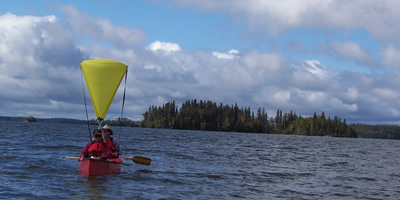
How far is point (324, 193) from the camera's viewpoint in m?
20.9

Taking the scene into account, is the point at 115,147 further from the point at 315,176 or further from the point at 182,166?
the point at 315,176

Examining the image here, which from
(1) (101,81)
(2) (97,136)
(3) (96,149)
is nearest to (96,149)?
(3) (96,149)

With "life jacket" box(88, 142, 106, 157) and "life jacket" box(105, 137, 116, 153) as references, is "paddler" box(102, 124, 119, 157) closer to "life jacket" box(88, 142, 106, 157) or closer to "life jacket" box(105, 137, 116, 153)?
"life jacket" box(105, 137, 116, 153)

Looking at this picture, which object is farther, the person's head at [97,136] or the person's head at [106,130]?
the person's head at [106,130]

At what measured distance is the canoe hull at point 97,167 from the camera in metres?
20.8

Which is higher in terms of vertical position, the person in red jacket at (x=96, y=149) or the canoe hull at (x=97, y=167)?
the person in red jacket at (x=96, y=149)

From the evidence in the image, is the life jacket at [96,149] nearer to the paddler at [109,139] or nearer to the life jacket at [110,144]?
the paddler at [109,139]

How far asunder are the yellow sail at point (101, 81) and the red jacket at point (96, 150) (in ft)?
4.86

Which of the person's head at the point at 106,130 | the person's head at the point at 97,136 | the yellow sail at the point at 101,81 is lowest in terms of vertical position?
the person's head at the point at 97,136

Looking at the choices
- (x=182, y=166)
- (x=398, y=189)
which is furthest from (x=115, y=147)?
(x=398, y=189)

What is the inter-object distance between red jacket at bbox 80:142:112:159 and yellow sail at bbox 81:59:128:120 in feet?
4.86

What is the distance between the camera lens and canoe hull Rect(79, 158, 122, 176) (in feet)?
68.3

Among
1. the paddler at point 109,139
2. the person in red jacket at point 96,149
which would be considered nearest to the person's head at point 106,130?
the paddler at point 109,139

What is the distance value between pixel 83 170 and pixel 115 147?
122 inches
